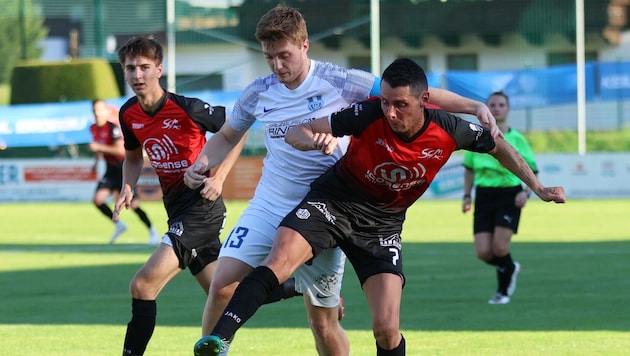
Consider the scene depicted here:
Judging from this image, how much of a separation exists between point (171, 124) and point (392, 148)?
2.24 m

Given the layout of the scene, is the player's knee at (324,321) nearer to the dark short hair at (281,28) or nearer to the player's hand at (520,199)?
the dark short hair at (281,28)

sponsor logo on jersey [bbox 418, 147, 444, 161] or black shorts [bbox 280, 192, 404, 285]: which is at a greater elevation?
sponsor logo on jersey [bbox 418, 147, 444, 161]

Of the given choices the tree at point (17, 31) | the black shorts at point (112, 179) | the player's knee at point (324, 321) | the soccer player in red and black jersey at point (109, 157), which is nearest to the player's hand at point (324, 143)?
the player's knee at point (324, 321)

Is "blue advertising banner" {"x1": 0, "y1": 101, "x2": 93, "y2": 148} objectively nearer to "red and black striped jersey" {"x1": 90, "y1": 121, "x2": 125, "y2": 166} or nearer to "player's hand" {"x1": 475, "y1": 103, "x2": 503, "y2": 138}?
"red and black striped jersey" {"x1": 90, "y1": 121, "x2": 125, "y2": 166}

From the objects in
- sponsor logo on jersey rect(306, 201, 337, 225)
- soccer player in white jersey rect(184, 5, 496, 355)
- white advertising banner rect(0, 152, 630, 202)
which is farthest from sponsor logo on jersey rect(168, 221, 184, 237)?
white advertising banner rect(0, 152, 630, 202)

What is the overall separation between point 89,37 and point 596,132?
17.5 metres

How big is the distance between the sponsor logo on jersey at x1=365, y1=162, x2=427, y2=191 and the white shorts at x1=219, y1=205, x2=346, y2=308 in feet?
2.00

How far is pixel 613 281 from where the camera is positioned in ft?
47.5

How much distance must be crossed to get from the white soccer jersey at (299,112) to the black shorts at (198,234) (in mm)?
994

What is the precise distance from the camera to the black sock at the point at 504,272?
1288cm

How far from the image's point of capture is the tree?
141ft

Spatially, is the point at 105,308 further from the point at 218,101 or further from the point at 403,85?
the point at 218,101

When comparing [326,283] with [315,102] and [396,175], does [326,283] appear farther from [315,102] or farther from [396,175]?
[315,102]

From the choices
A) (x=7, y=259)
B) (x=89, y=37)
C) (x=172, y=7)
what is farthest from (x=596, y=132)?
(x=7, y=259)
